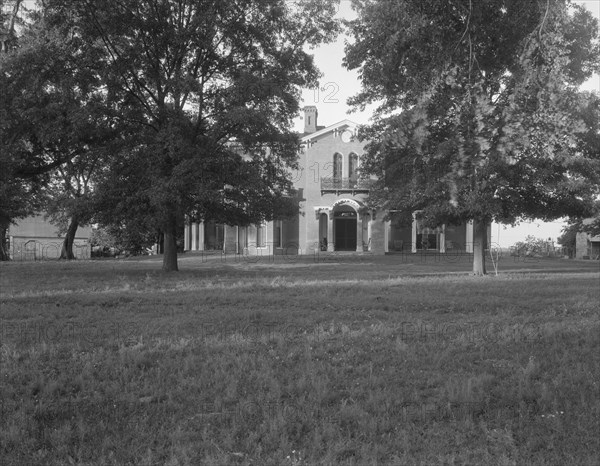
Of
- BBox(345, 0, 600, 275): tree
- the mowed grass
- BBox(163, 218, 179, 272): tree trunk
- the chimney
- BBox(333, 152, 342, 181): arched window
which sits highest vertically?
the chimney

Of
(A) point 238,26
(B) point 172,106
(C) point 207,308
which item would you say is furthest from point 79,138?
(C) point 207,308

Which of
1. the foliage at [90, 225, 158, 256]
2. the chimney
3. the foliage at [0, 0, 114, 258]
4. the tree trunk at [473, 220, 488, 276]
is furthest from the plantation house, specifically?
the foliage at [0, 0, 114, 258]

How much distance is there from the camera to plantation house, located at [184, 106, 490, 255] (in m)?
35.8

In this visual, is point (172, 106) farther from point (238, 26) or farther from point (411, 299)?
point (411, 299)

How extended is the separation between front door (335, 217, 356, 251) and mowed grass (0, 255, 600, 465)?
27.7m

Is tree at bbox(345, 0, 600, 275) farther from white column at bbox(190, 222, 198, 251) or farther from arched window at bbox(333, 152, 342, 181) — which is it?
white column at bbox(190, 222, 198, 251)

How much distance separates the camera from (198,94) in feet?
55.0

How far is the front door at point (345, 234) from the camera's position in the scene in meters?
37.6

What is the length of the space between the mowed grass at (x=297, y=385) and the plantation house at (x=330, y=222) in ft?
85.7

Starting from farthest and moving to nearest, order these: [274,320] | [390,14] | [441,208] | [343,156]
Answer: [343,156] → [441,208] → [274,320] → [390,14]

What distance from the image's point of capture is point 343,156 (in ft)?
120

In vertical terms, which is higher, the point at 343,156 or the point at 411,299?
the point at 343,156

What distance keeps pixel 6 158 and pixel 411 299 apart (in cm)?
1152

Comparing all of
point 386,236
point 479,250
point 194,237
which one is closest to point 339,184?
point 386,236
